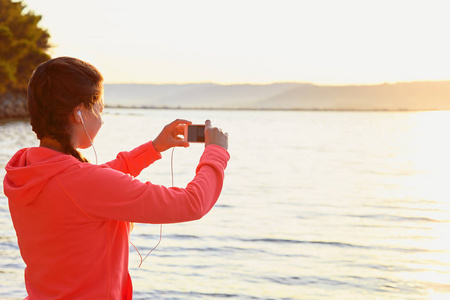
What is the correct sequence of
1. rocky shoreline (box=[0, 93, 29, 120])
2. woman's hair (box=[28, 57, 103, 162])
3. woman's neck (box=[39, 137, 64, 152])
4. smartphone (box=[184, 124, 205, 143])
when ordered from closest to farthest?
woman's hair (box=[28, 57, 103, 162]) → woman's neck (box=[39, 137, 64, 152]) → smartphone (box=[184, 124, 205, 143]) → rocky shoreline (box=[0, 93, 29, 120])

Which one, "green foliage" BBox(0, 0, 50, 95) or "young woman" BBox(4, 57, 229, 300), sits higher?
"green foliage" BBox(0, 0, 50, 95)

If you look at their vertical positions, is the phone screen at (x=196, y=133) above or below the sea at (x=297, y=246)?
above

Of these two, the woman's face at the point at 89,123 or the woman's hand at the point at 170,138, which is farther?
the woman's hand at the point at 170,138

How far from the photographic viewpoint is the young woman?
1.94 meters

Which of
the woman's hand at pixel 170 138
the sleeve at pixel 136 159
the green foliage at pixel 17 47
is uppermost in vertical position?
the green foliage at pixel 17 47

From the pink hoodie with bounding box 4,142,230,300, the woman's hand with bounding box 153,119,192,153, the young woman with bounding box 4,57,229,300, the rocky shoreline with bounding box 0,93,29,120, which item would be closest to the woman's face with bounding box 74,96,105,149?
the young woman with bounding box 4,57,229,300

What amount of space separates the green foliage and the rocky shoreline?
3.39 ft

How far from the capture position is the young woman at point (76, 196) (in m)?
1.94

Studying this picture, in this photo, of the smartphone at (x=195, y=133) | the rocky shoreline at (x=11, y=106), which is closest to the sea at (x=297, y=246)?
the smartphone at (x=195, y=133)

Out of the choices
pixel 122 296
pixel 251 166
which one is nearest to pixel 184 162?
pixel 251 166

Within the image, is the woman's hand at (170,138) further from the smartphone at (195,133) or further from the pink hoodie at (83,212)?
the pink hoodie at (83,212)

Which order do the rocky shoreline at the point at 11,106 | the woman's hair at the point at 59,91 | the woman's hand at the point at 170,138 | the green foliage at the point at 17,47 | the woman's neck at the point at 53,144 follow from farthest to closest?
the rocky shoreline at the point at 11,106 < the green foliage at the point at 17,47 < the woman's hand at the point at 170,138 < the woman's neck at the point at 53,144 < the woman's hair at the point at 59,91

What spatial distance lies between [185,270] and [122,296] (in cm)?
485

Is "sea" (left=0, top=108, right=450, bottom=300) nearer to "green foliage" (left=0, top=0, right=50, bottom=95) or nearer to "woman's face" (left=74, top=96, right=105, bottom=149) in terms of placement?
"woman's face" (left=74, top=96, right=105, bottom=149)
